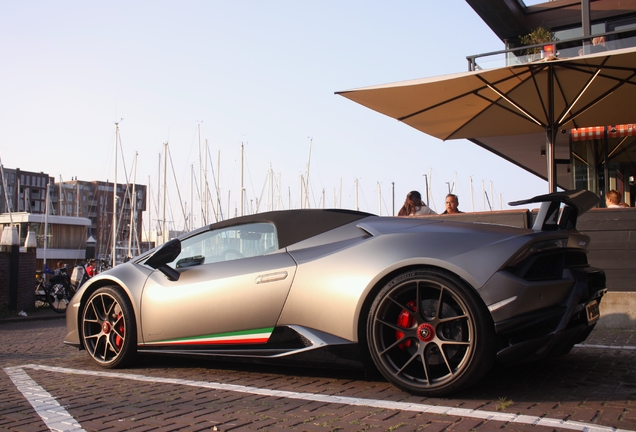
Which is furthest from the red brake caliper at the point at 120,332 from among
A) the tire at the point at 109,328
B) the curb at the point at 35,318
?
the curb at the point at 35,318

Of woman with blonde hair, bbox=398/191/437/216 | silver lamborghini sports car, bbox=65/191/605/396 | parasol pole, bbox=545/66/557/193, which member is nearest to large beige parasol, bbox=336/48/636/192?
parasol pole, bbox=545/66/557/193

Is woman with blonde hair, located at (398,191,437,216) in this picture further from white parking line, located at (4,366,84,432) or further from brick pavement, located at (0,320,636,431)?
white parking line, located at (4,366,84,432)

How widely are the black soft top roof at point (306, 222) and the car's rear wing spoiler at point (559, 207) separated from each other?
122cm

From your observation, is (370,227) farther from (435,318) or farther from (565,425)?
(565,425)

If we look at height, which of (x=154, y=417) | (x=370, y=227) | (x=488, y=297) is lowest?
(x=154, y=417)

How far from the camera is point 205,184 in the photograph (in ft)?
136

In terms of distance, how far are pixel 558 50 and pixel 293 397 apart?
6.65m

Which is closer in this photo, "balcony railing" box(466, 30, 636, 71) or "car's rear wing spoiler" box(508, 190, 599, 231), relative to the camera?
"car's rear wing spoiler" box(508, 190, 599, 231)

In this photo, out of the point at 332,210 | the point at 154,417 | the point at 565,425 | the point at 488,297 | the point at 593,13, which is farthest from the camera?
the point at 593,13

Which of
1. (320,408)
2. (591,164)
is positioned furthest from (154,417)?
(591,164)

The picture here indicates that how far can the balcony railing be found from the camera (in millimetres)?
7820

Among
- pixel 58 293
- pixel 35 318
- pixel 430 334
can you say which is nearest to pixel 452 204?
pixel 430 334

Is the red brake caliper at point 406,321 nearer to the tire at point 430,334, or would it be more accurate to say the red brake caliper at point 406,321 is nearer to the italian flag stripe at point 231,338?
the tire at point 430,334

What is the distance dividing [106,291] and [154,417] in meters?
2.12
